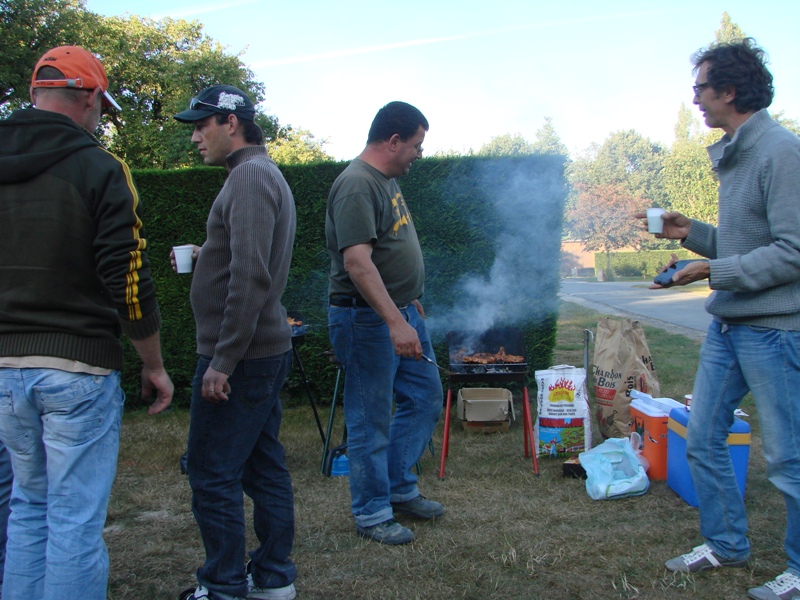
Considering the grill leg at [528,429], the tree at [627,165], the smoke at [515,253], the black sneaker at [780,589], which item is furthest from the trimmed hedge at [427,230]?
the tree at [627,165]

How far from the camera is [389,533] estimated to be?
3125 mm

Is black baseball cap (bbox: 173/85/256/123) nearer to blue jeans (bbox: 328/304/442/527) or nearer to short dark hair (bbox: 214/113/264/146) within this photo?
short dark hair (bbox: 214/113/264/146)

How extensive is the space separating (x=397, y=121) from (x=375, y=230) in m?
0.59

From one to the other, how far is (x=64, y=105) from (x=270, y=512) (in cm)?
169

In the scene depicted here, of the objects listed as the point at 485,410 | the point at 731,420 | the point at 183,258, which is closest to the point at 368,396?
the point at 183,258

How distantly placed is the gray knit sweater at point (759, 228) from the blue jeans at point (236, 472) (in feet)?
6.04

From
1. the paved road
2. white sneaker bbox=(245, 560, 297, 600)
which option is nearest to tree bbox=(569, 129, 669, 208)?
the paved road

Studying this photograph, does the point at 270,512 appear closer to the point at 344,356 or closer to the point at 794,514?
the point at 344,356

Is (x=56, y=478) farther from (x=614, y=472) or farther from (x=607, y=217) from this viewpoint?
(x=607, y=217)

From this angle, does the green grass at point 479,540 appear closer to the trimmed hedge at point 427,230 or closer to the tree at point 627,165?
the trimmed hedge at point 427,230

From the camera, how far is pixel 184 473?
429cm

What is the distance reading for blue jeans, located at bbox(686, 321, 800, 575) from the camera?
2406mm

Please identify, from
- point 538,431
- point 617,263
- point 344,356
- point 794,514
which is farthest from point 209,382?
point 617,263

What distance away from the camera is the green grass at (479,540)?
8.78ft
